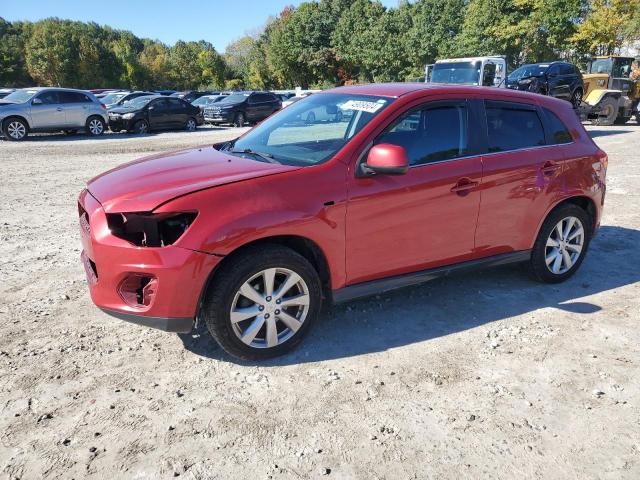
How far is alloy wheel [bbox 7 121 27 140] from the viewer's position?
1683 cm

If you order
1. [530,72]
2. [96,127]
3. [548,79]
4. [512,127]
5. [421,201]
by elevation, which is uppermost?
[530,72]

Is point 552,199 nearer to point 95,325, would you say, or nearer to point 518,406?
point 518,406

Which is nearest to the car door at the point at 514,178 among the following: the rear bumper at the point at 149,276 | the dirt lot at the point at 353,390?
the dirt lot at the point at 353,390

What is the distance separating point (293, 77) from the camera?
7144 centimetres

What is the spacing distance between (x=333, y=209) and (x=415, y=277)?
0.94 m

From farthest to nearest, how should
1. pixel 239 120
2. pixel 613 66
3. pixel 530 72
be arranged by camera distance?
pixel 239 120 < pixel 613 66 < pixel 530 72

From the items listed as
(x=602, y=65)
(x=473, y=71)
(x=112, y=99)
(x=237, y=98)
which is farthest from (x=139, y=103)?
(x=602, y=65)

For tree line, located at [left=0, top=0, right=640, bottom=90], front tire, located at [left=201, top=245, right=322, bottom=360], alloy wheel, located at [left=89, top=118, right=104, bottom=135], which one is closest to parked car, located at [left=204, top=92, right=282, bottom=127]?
alloy wheel, located at [left=89, top=118, right=104, bottom=135]

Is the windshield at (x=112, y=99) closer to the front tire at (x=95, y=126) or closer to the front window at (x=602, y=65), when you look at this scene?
the front tire at (x=95, y=126)

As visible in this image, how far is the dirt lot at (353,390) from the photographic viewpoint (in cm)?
261

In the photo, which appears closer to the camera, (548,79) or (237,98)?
(548,79)

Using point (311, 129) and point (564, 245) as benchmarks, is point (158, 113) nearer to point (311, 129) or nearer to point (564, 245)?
point (311, 129)

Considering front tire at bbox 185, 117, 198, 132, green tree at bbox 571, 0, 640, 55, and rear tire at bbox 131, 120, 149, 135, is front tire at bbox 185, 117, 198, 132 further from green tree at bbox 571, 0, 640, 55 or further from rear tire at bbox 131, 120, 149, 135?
green tree at bbox 571, 0, 640, 55

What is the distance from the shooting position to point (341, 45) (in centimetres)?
6431
